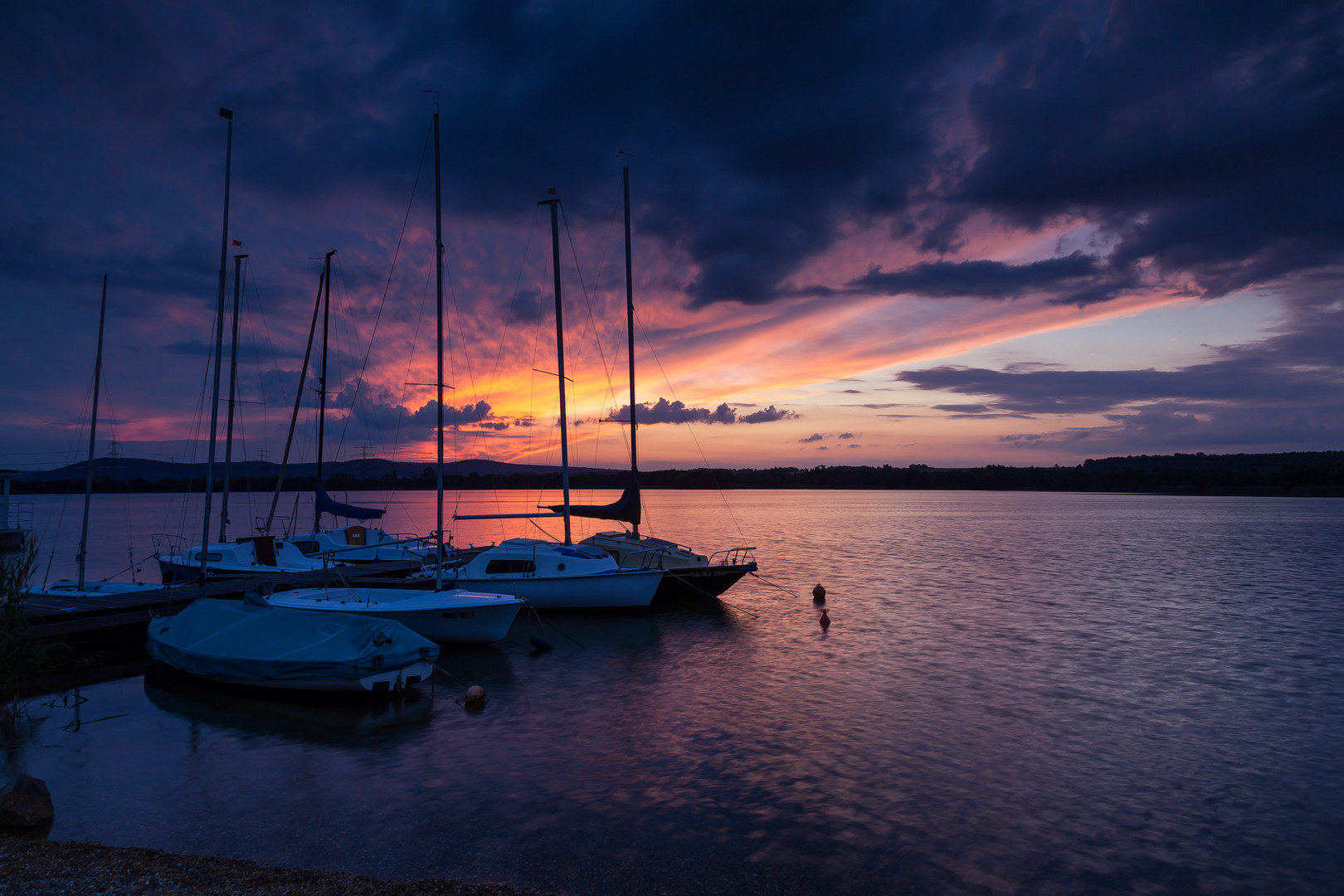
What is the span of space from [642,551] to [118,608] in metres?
18.3

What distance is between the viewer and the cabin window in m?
28.0

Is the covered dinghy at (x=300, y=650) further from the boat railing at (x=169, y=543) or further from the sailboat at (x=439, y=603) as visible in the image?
the boat railing at (x=169, y=543)

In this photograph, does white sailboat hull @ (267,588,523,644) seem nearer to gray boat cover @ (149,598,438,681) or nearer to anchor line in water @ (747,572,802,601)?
gray boat cover @ (149,598,438,681)

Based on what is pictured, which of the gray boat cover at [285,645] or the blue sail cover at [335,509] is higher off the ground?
the blue sail cover at [335,509]

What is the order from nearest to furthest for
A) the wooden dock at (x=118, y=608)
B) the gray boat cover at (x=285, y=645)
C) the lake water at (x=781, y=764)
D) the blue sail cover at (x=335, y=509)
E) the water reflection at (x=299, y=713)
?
the lake water at (x=781, y=764) < the water reflection at (x=299, y=713) < the gray boat cover at (x=285, y=645) < the wooden dock at (x=118, y=608) < the blue sail cover at (x=335, y=509)

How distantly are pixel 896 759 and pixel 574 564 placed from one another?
1674 cm

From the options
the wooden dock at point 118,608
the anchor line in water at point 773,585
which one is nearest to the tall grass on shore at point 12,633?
the wooden dock at point 118,608

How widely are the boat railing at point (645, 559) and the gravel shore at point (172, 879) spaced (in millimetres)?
21574

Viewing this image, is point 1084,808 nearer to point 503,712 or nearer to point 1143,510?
point 503,712

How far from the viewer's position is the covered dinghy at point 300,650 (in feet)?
54.7

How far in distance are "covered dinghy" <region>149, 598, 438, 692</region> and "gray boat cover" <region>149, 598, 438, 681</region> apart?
0.06 ft

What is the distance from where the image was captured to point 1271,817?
1149cm

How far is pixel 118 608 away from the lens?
2348 cm

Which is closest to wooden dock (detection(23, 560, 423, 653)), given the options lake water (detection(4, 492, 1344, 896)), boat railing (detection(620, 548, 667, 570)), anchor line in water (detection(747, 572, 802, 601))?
lake water (detection(4, 492, 1344, 896))
